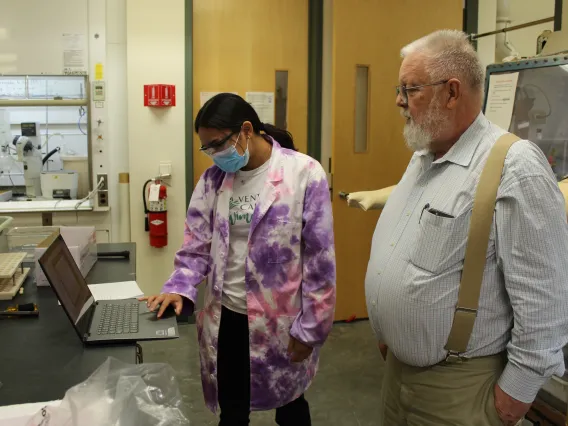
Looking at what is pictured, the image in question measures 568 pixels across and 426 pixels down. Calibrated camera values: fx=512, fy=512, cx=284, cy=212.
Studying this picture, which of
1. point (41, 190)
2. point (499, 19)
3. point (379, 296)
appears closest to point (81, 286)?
point (379, 296)

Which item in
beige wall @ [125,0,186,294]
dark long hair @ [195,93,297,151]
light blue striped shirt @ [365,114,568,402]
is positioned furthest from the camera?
beige wall @ [125,0,186,294]

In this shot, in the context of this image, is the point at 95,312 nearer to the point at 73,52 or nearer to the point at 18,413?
the point at 18,413

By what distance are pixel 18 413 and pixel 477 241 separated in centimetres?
103

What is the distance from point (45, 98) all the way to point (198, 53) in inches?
44.6

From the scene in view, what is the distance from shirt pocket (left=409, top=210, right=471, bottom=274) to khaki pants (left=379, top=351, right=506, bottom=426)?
252 millimetres

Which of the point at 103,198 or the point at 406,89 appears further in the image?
the point at 103,198

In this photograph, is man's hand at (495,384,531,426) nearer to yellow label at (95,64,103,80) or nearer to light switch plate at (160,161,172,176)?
light switch plate at (160,161,172,176)

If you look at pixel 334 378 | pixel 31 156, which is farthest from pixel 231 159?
pixel 31 156

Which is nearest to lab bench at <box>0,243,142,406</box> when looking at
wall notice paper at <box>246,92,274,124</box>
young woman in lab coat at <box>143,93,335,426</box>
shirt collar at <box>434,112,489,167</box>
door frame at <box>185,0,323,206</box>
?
young woman in lab coat at <box>143,93,335,426</box>

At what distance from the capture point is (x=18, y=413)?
1.00 meters

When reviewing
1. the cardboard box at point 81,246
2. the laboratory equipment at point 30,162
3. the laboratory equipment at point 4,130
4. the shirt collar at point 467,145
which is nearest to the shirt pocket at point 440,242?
the shirt collar at point 467,145

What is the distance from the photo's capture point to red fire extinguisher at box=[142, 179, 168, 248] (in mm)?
3455

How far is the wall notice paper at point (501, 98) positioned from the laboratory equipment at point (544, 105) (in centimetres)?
2

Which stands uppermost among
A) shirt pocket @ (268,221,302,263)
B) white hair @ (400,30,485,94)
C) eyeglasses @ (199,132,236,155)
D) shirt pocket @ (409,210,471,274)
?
white hair @ (400,30,485,94)
